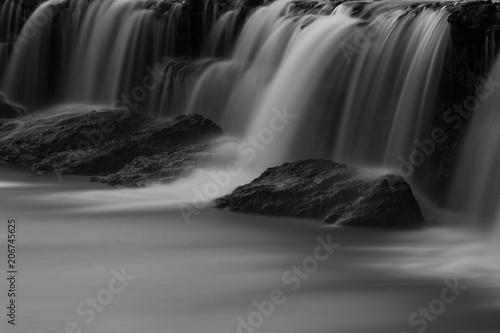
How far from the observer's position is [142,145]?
15.9 metres

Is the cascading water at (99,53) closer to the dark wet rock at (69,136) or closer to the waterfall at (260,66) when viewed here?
the waterfall at (260,66)

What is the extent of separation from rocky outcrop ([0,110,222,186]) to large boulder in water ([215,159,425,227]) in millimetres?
2004

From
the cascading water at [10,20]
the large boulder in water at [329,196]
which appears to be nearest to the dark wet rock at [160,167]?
the large boulder in water at [329,196]

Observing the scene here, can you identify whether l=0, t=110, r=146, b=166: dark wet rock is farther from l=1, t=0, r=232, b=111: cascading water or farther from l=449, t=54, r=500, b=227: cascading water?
l=449, t=54, r=500, b=227: cascading water

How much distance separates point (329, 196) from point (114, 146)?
4.47 metres

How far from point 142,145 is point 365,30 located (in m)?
3.39

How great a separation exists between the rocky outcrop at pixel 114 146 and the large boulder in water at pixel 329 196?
200 centimetres

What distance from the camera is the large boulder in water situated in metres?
12.1

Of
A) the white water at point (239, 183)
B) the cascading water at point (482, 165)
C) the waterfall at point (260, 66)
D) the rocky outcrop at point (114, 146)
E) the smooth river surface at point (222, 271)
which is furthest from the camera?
the rocky outcrop at point (114, 146)

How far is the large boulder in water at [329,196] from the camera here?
12094 mm

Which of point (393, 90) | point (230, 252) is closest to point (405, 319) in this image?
point (230, 252)

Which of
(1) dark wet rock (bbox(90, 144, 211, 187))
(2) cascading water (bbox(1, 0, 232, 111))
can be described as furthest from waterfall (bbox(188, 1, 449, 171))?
(2) cascading water (bbox(1, 0, 232, 111))

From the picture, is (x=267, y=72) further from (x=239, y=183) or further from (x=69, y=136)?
(x=69, y=136)

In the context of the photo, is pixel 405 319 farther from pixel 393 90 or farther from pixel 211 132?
pixel 211 132
